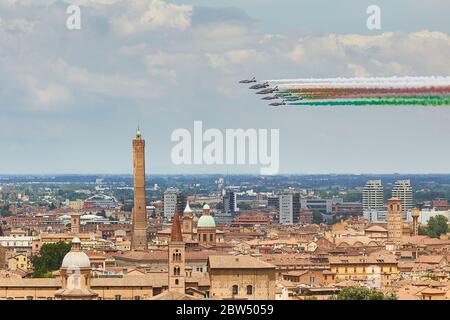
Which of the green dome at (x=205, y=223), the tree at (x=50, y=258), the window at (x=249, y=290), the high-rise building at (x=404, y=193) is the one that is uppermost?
the high-rise building at (x=404, y=193)

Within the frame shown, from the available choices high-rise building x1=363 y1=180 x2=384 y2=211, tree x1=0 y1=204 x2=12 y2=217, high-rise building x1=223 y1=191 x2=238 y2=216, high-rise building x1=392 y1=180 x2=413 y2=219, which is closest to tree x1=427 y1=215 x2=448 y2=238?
high-rise building x1=223 y1=191 x2=238 y2=216

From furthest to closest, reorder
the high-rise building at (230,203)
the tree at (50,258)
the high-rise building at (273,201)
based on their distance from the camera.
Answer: the high-rise building at (273,201) < the high-rise building at (230,203) < the tree at (50,258)

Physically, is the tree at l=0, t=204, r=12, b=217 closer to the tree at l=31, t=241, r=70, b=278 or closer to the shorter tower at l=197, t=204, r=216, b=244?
the shorter tower at l=197, t=204, r=216, b=244

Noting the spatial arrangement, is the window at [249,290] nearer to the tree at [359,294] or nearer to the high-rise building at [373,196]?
the tree at [359,294]

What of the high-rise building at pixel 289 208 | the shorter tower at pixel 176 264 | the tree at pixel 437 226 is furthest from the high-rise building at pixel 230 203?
the shorter tower at pixel 176 264
